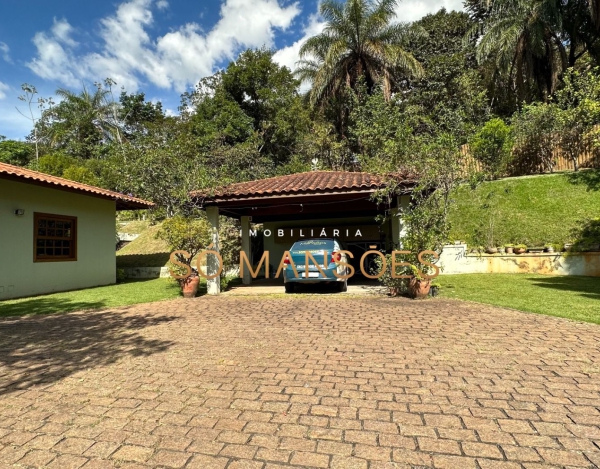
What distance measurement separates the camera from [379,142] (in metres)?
19.8

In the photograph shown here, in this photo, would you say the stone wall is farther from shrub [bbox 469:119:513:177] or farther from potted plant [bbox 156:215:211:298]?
potted plant [bbox 156:215:211:298]

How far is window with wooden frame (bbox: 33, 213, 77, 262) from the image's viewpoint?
10.5 meters

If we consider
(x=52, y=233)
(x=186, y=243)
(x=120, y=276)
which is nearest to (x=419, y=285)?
(x=186, y=243)

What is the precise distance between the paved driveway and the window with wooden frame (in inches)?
233

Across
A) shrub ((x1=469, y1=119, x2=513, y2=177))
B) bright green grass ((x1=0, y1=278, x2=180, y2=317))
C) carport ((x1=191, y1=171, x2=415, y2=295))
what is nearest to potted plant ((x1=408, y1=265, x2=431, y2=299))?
carport ((x1=191, y1=171, x2=415, y2=295))

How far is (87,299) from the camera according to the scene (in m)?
9.31

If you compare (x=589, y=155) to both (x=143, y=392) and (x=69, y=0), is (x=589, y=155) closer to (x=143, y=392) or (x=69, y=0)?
(x=143, y=392)

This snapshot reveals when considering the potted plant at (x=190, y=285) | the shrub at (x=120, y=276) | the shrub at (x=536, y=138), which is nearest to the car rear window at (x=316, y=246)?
the potted plant at (x=190, y=285)

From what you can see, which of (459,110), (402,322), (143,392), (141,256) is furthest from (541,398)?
(459,110)

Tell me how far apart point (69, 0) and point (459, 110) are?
2007 cm

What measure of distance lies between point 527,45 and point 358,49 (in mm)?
9894

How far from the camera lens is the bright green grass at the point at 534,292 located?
6465mm

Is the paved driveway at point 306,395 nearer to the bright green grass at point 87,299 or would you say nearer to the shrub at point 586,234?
the bright green grass at point 87,299

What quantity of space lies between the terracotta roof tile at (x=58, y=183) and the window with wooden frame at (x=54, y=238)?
115cm
